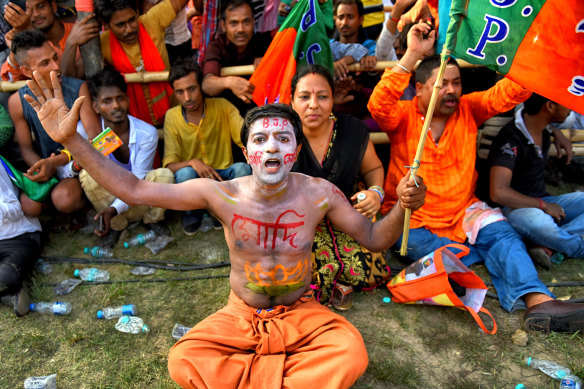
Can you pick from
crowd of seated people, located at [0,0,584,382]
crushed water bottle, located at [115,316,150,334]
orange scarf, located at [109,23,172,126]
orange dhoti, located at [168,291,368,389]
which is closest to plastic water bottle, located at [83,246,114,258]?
crowd of seated people, located at [0,0,584,382]

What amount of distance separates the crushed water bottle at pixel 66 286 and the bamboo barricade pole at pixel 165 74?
2288mm

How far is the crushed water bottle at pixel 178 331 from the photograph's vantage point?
326cm

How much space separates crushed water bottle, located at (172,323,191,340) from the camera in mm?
3258

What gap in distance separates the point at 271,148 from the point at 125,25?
316cm

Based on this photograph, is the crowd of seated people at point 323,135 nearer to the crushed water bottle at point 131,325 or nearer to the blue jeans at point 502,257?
the blue jeans at point 502,257

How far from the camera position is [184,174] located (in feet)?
14.4

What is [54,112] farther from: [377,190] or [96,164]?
[377,190]

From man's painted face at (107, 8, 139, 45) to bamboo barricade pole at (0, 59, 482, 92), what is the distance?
42 centimetres

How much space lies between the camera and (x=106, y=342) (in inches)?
127

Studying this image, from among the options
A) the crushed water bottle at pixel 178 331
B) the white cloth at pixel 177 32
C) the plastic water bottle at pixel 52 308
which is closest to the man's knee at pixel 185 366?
the crushed water bottle at pixel 178 331

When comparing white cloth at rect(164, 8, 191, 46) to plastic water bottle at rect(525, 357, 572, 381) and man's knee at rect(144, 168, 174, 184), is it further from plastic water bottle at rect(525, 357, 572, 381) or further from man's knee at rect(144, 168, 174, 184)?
plastic water bottle at rect(525, 357, 572, 381)

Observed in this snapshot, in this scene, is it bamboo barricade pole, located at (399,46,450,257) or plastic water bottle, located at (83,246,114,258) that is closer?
bamboo barricade pole, located at (399,46,450,257)

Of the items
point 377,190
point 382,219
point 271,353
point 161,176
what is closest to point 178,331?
point 271,353

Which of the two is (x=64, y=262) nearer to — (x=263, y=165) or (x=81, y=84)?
(x=81, y=84)
